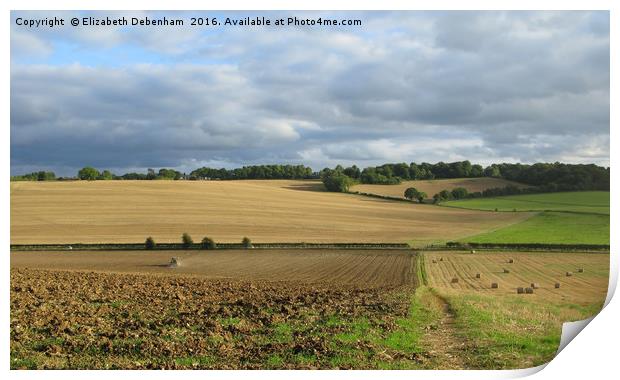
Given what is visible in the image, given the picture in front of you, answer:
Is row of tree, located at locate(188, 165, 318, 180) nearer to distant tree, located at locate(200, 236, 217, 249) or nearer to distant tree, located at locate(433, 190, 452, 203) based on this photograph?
distant tree, located at locate(433, 190, 452, 203)

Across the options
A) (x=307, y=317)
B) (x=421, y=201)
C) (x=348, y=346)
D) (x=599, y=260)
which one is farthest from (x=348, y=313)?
(x=421, y=201)

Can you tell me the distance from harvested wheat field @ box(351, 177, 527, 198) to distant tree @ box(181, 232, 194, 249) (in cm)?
932

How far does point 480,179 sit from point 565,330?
27.6 feet

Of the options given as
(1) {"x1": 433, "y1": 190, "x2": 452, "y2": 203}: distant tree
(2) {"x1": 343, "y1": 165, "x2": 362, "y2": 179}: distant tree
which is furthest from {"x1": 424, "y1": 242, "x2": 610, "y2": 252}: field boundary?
(2) {"x1": 343, "y1": 165, "x2": 362, "y2": 179}: distant tree

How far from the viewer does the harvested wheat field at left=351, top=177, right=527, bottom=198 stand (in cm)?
1872

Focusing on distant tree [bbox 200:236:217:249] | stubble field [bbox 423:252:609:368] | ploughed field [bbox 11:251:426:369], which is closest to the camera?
ploughed field [bbox 11:251:426:369]

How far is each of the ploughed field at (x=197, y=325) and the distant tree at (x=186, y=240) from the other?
26.9 ft

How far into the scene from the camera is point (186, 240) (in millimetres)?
28828

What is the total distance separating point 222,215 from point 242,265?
300 centimetres

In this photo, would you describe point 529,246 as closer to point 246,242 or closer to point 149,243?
point 246,242

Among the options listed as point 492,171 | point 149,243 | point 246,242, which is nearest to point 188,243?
point 149,243

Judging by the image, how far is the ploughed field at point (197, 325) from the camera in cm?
970

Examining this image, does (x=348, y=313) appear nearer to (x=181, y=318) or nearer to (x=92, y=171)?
(x=181, y=318)

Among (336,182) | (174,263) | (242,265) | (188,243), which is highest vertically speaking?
(336,182)
